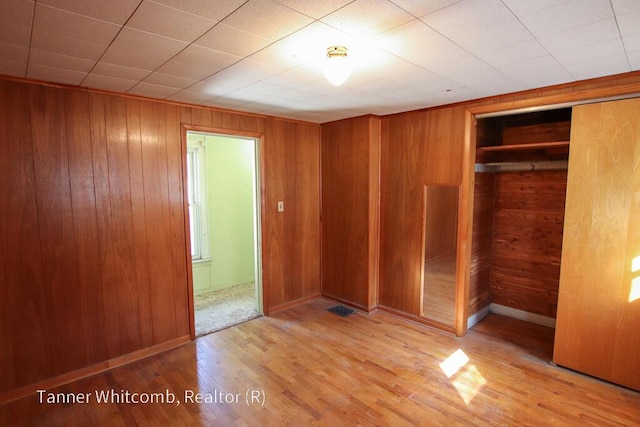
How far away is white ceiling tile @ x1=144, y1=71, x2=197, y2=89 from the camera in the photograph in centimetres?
228

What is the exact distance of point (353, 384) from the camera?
2.55 meters

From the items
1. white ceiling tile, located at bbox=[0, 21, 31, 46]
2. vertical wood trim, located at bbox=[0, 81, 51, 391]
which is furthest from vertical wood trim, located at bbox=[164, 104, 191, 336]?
white ceiling tile, located at bbox=[0, 21, 31, 46]

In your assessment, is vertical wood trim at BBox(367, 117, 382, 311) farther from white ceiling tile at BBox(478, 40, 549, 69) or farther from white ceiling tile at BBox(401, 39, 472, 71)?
white ceiling tile at BBox(478, 40, 549, 69)

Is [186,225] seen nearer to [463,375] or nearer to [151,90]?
[151,90]

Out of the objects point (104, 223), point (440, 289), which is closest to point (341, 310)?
point (440, 289)

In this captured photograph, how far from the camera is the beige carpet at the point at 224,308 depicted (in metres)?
3.68

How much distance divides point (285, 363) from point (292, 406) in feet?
1.85

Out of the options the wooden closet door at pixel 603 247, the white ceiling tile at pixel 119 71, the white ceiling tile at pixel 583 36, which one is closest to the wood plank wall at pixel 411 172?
the wooden closet door at pixel 603 247

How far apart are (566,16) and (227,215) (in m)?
4.40

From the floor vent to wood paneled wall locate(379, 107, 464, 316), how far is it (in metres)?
0.45

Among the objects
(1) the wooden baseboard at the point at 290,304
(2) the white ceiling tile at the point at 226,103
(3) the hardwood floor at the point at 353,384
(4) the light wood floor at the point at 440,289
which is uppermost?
(2) the white ceiling tile at the point at 226,103

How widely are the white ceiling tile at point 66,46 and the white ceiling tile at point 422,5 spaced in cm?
161

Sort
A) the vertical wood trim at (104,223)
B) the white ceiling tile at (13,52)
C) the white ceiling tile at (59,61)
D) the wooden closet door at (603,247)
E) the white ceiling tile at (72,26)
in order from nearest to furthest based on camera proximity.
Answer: the white ceiling tile at (72,26) → the white ceiling tile at (13,52) → the white ceiling tile at (59,61) → the wooden closet door at (603,247) → the vertical wood trim at (104,223)

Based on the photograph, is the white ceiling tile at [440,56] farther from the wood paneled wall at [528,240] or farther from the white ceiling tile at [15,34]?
the wood paneled wall at [528,240]
